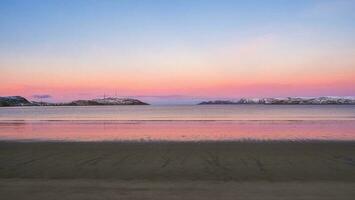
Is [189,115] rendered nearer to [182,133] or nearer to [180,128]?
[180,128]

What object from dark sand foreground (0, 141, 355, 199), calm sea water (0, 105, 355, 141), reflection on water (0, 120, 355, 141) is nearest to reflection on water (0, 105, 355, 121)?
calm sea water (0, 105, 355, 141)

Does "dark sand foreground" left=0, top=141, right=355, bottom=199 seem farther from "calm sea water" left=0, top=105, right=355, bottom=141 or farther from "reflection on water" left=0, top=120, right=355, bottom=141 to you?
"calm sea water" left=0, top=105, right=355, bottom=141

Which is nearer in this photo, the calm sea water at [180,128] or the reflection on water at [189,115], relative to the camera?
the calm sea water at [180,128]

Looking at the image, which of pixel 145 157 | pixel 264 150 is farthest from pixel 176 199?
pixel 264 150

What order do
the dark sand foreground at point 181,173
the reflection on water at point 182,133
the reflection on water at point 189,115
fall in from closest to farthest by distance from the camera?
1. the dark sand foreground at point 181,173
2. the reflection on water at point 182,133
3. the reflection on water at point 189,115

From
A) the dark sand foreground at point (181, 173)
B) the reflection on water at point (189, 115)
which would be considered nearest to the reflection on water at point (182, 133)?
the dark sand foreground at point (181, 173)

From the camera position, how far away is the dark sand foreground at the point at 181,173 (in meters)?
9.89

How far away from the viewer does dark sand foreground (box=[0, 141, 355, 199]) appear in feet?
32.4

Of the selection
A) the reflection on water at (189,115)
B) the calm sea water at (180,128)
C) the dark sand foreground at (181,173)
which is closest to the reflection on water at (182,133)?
the calm sea water at (180,128)

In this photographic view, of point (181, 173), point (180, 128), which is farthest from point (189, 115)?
point (181, 173)

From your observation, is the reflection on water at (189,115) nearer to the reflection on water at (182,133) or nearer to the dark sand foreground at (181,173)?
the reflection on water at (182,133)

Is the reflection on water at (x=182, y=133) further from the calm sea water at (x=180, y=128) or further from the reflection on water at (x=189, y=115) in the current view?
the reflection on water at (x=189, y=115)

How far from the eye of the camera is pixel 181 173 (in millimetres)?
13344

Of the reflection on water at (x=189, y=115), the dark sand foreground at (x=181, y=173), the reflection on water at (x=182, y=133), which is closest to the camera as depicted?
the dark sand foreground at (x=181, y=173)
